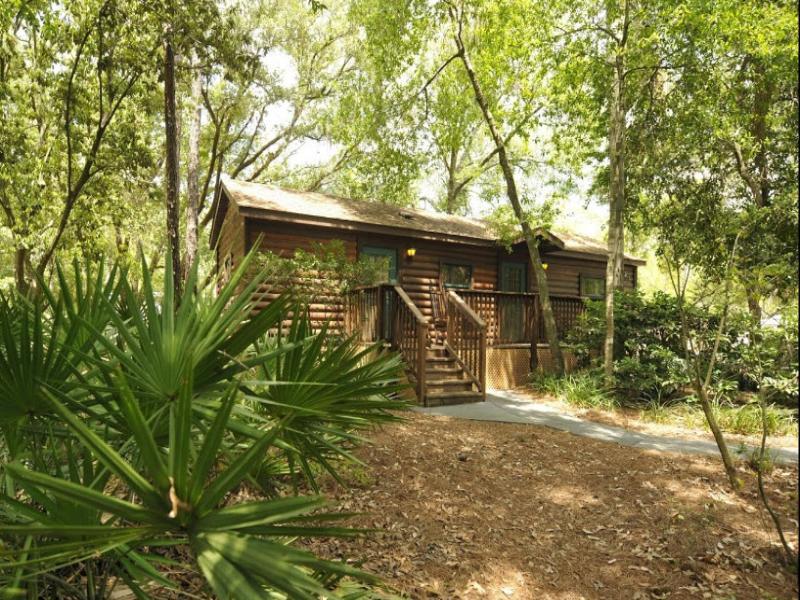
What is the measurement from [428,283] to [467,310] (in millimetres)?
3734

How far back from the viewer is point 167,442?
2.05m

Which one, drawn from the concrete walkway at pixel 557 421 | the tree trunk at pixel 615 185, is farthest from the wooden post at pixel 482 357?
the tree trunk at pixel 615 185

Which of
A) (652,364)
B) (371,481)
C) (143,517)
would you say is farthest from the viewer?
(652,364)

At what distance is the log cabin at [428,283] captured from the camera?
352 inches

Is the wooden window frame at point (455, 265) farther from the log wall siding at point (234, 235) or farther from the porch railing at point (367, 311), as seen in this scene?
the log wall siding at point (234, 235)

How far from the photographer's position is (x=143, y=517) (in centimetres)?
110

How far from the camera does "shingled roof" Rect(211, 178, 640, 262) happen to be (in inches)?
414

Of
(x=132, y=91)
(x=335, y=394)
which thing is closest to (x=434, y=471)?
(x=335, y=394)

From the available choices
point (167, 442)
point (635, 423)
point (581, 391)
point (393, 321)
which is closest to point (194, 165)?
point (393, 321)

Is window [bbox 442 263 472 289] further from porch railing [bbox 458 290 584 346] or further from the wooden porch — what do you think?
porch railing [bbox 458 290 584 346]

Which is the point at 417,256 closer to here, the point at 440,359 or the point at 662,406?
the point at 440,359

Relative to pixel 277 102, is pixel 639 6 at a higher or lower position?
lower

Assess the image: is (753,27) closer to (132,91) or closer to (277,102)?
(132,91)

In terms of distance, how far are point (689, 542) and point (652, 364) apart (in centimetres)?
544
